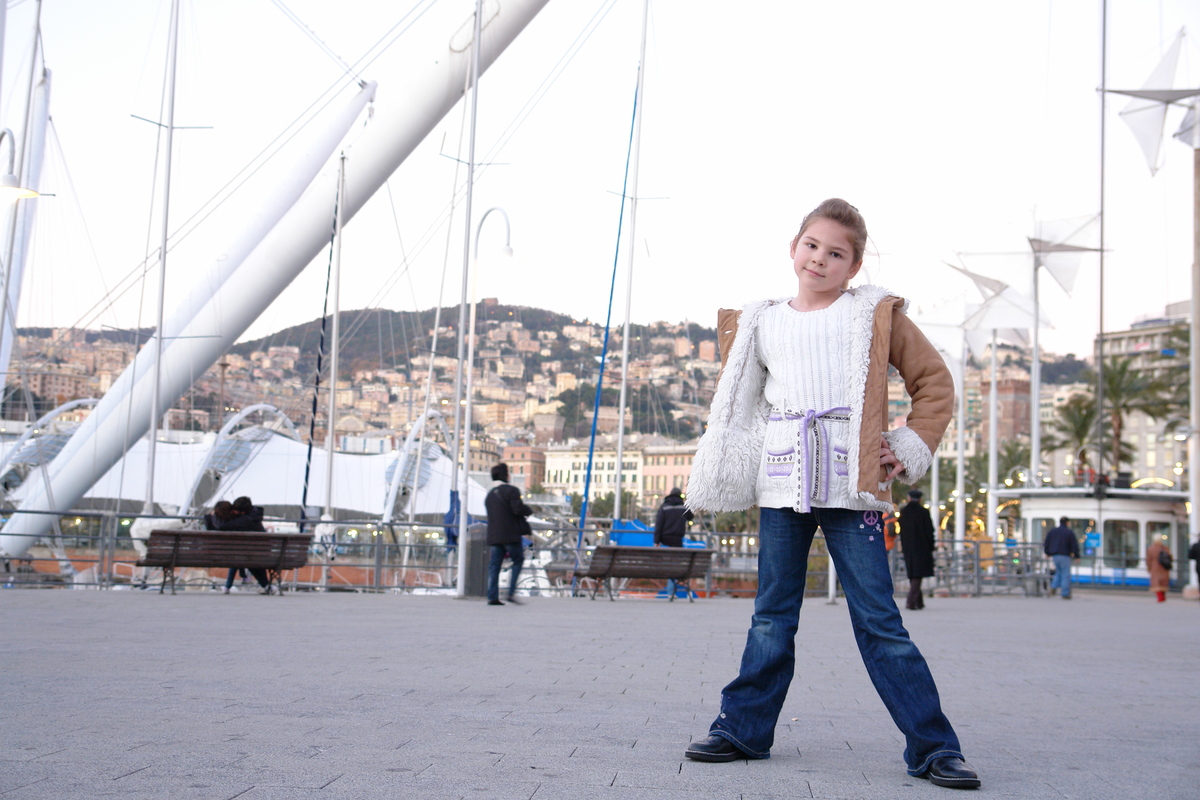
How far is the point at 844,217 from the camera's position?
387cm

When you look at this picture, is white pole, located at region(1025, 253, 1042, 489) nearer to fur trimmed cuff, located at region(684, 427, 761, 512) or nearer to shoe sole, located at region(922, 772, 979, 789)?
fur trimmed cuff, located at region(684, 427, 761, 512)

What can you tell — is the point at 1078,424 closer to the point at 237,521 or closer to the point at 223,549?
the point at 237,521

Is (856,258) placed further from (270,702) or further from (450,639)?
(450,639)

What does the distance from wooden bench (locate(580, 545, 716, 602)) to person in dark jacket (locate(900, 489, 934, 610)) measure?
9.01 ft

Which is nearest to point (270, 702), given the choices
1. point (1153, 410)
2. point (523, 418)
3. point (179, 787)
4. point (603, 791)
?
point (179, 787)

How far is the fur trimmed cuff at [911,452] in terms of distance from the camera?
11.9 ft

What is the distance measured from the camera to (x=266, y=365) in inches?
2414

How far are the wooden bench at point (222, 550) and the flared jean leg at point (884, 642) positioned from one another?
451 inches

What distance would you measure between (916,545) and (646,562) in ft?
12.4

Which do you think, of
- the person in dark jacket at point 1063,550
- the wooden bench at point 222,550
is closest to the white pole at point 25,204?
the wooden bench at point 222,550

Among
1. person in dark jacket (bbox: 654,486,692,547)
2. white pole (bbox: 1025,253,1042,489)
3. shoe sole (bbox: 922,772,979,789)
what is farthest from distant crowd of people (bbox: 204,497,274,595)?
white pole (bbox: 1025,253,1042,489)

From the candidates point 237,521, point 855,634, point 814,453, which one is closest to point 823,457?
point 814,453

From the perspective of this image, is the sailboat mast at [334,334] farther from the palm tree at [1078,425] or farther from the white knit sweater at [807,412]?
the palm tree at [1078,425]

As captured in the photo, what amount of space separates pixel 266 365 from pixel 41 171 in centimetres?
3670
